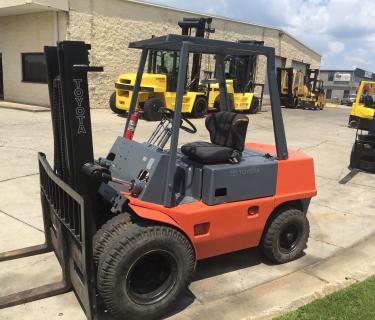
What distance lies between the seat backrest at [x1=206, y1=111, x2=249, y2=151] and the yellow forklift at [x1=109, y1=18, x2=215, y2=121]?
10159 mm

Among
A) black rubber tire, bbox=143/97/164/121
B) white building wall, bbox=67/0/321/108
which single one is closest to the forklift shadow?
black rubber tire, bbox=143/97/164/121

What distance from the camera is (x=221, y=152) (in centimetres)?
383

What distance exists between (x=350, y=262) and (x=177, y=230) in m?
2.31

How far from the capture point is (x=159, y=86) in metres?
15.3

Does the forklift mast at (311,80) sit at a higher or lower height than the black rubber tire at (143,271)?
higher

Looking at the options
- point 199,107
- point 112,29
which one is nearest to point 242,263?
point 199,107

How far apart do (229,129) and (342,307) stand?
73.0 inches

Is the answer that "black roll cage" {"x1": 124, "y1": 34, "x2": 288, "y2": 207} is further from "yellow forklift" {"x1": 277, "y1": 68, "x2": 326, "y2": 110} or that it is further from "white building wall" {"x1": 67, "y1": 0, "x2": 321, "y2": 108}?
"yellow forklift" {"x1": 277, "y1": 68, "x2": 326, "y2": 110}

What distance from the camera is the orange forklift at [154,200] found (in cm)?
309

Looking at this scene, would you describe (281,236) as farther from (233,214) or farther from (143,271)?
(143,271)

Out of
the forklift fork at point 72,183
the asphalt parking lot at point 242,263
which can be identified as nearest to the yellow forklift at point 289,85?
the asphalt parking lot at point 242,263

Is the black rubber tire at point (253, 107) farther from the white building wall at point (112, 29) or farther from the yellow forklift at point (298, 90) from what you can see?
the yellow forklift at point (298, 90)

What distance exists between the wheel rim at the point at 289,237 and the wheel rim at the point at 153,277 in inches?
57.6

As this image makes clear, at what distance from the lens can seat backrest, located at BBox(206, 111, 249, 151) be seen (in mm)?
3941
